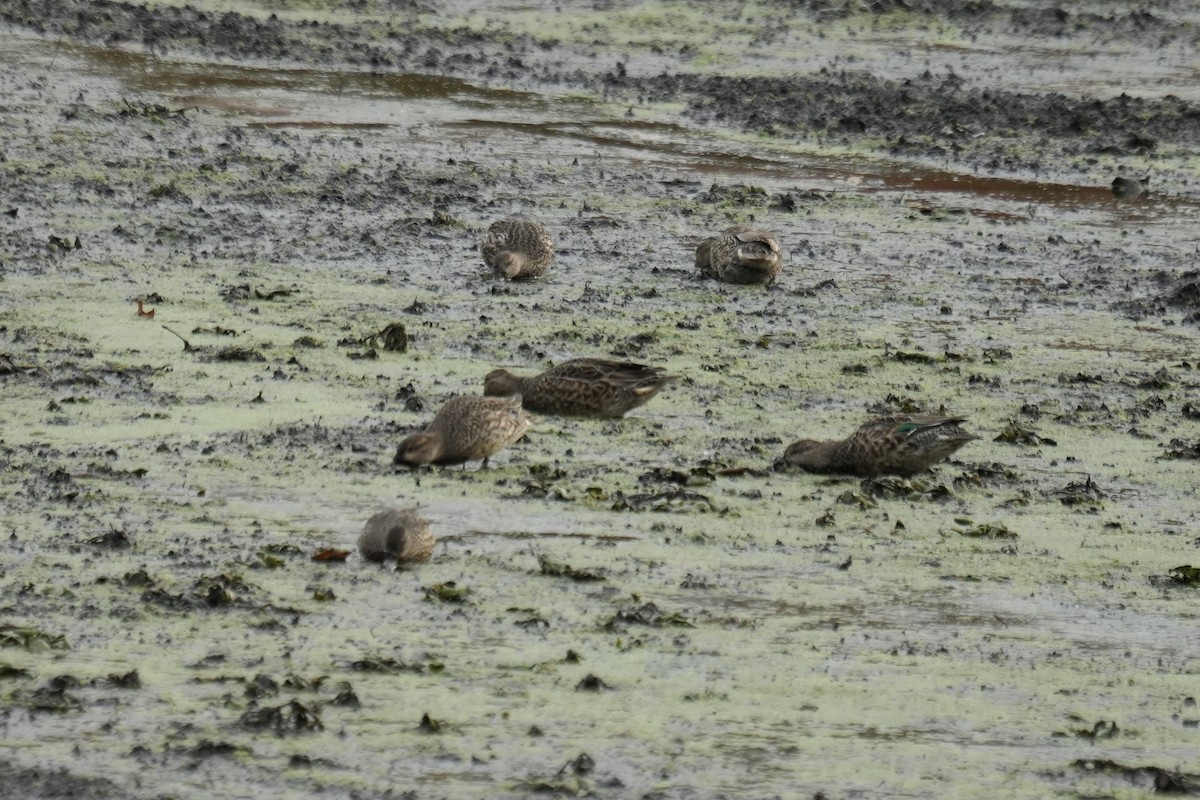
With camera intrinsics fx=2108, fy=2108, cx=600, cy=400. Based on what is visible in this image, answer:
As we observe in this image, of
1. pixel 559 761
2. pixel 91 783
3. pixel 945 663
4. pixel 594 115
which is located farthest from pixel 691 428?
pixel 594 115

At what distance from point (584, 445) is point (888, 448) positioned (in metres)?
1.06

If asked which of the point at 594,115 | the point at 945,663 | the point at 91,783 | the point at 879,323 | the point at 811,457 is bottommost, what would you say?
the point at 91,783

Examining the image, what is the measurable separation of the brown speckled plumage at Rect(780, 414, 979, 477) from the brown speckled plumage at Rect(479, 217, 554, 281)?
344 cm

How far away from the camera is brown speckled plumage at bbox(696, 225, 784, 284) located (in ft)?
33.8

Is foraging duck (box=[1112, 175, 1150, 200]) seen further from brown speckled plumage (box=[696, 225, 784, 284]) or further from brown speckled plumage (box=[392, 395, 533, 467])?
brown speckled plumage (box=[392, 395, 533, 467])

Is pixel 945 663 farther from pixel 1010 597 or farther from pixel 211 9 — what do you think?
pixel 211 9

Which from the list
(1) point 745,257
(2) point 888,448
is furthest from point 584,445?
(1) point 745,257

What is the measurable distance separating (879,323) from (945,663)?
4.81 metres

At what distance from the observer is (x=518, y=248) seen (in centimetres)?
1046

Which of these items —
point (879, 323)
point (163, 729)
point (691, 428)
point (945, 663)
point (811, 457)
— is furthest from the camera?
point (879, 323)

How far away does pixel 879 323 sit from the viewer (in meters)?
9.94

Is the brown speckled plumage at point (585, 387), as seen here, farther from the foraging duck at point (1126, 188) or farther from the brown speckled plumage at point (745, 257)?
the foraging duck at point (1126, 188)

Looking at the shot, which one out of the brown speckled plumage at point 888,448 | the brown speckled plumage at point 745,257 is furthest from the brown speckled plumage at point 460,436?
the brown speckled plumage at point 745,257

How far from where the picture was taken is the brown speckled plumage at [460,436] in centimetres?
669
